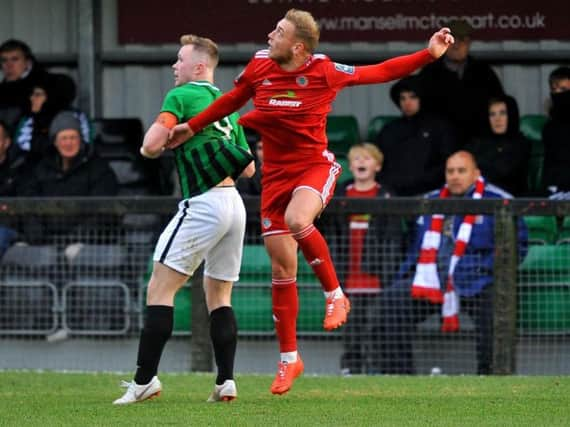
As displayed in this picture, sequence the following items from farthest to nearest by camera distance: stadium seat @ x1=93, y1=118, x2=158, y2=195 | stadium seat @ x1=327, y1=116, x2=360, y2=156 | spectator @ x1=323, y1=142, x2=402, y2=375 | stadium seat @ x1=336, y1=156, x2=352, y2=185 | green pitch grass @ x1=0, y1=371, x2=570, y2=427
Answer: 1. stadium seat @ x1=327, y1=116, x2=360, y2=156
2. stadium seat @ x1=93, y1=118, x2=158, y2=195
3. stadium seat @ x1=336, y1=156, x2=352, y2=185
4. spectator @ x1=323, y1=142, x2=402, y2=375
5. green pitch grass @ x1=0, y1=371, x2=570, y2=427

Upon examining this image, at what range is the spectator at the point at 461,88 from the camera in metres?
12.2

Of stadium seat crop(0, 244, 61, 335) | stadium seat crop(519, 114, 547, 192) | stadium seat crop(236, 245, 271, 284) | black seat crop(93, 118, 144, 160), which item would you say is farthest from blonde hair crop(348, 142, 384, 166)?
black seat crop(93, 118, 144, 160)

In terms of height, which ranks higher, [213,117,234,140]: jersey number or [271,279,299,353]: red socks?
[213,117,234,140]: jersey number

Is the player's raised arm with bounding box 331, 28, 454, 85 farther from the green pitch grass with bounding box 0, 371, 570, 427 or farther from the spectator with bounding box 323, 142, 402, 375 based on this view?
the spectator with bounding box 323, 142, 402, 375

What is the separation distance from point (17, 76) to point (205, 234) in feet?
19.4

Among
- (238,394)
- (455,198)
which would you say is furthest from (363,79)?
(455,198)

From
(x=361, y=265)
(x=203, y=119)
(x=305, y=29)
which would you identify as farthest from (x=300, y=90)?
(x=361, y=265)

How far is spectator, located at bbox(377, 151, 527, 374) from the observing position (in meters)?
9.76

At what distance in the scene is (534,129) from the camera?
12.6 m

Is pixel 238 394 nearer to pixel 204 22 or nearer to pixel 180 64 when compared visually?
pixel 180 64

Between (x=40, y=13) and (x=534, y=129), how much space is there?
4538 millimetres

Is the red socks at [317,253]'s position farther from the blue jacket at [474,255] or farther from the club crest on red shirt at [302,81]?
the blue jacket at [474,255]

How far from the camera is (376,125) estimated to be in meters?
12.7

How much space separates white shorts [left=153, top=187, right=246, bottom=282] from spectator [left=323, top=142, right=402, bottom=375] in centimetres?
264
